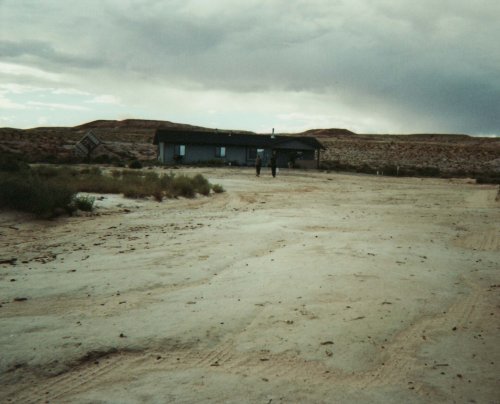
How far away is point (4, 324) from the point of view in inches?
181

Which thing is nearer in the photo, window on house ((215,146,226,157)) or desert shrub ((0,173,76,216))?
desert shrub ((0,173,76,216))

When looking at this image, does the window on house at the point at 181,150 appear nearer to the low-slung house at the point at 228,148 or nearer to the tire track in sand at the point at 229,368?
the low-slung house at the point at 228,148

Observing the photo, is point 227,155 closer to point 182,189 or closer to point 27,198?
point 182,189

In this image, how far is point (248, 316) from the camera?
4.98 meters

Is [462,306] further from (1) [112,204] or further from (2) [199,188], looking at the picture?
(2) [199,188]

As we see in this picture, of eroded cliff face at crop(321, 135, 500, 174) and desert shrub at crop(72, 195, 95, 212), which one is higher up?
eroded cliff face at crop(321, 135, 500, 174)

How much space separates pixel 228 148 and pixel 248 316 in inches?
1844

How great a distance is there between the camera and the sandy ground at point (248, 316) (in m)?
3.58

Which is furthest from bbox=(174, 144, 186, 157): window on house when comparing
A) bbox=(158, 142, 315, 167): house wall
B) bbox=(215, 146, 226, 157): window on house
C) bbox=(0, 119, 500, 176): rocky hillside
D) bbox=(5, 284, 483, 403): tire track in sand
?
bbox=(5, 284, 483, 403): tire track in sand

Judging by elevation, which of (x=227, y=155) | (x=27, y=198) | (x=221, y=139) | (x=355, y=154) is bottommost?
(x=27, y=198)

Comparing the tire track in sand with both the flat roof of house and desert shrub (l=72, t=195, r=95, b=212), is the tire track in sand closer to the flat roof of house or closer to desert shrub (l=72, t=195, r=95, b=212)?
desert shrub (l=72, t=195, r=95, b=212)

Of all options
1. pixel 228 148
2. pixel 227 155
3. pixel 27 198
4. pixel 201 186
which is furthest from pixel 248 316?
pixel 228 148

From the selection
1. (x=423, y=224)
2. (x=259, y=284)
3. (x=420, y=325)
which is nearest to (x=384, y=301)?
(x=420, y=325)

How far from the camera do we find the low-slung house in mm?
48938
